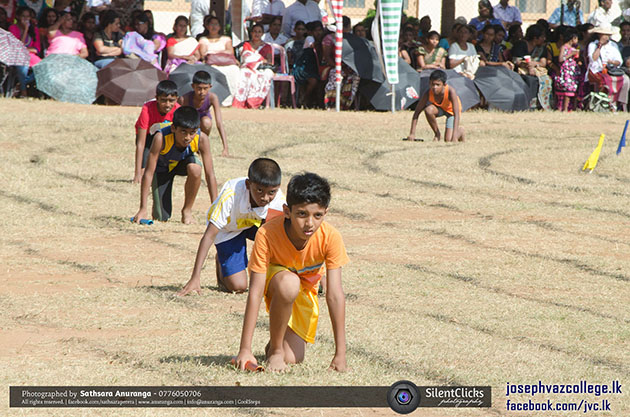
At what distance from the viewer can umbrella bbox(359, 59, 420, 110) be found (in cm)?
1619

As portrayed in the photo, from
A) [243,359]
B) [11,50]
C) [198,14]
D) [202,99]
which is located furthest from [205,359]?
[198,14]

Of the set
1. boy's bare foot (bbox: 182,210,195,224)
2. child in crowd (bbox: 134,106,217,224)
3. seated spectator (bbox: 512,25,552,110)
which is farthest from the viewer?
seated spectator (bbox: 512,25,552,110)

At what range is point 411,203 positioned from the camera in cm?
917

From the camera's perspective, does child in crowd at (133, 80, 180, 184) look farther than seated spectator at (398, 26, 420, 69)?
No

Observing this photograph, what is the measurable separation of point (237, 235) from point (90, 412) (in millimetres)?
2078

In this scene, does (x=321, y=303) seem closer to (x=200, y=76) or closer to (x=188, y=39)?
(x=200, y=76)

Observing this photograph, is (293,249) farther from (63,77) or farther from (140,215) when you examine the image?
Answer: (63,77)

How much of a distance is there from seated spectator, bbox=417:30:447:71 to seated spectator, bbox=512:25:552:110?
60.5 inches

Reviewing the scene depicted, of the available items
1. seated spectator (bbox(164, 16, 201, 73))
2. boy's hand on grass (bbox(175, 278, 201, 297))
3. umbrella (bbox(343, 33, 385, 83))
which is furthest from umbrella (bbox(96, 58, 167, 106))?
boy's hand on grass (bbox(175, 278, 201, 297))

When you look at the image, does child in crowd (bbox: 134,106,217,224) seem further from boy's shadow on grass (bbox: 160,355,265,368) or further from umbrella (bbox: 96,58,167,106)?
umbrella (bbox: 96,58,167,106)

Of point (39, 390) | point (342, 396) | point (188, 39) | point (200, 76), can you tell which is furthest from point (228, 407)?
point (188, 39)

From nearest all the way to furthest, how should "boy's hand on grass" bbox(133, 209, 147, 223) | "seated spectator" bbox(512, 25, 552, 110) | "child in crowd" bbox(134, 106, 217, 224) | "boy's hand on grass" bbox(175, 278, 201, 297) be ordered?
"boy's hand on grass" bbox(175, 278, 201, 297)
"child in crowd" bbox(134, 106, 217, 224)
"boy's hand on grass" bbox(133, 209, 147, 223)
"seated spectator" bbox(512, 25, 552, 110)

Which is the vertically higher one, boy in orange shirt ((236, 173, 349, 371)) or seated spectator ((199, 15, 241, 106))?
seated spectator ((199, 15, 241, 106))

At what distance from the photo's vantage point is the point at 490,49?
1745 centimetres
